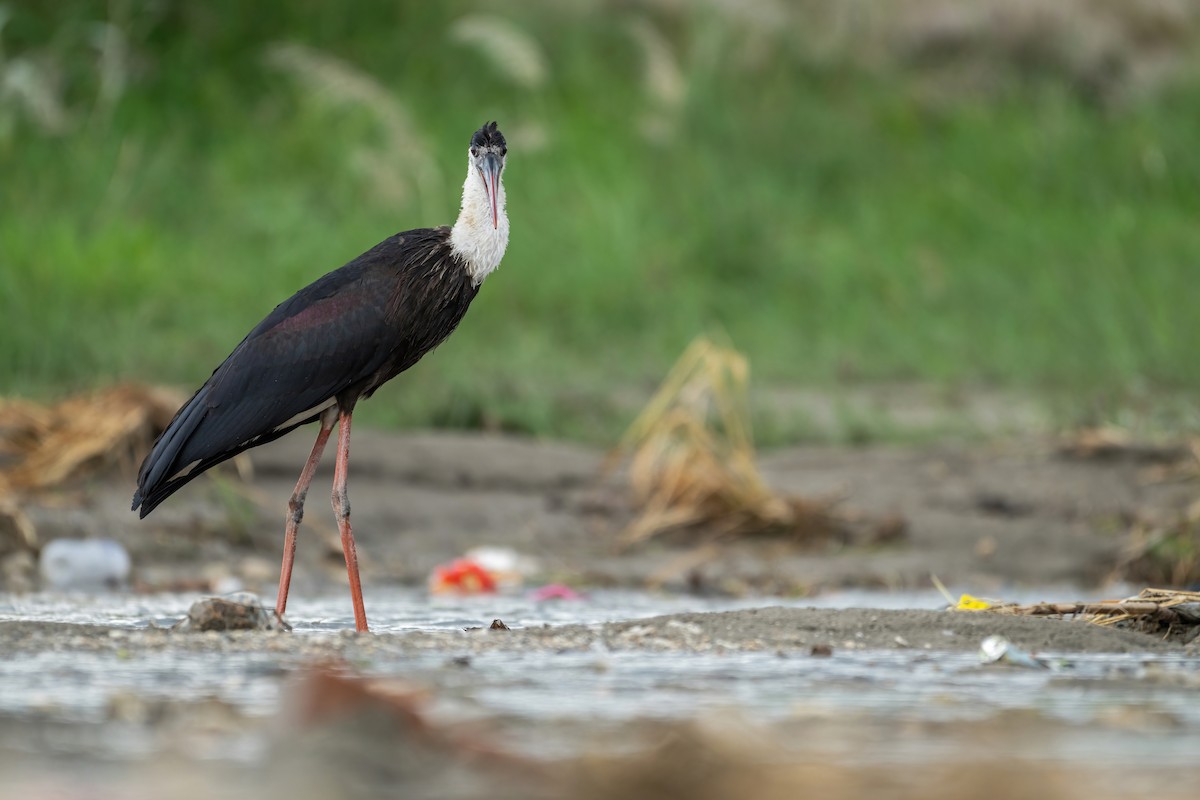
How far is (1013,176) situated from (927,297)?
1.63 metres

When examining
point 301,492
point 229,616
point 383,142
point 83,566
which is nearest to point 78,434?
point 83,566

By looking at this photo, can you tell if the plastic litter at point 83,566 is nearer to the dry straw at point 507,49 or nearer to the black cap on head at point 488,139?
the black cap on head at point 488,139

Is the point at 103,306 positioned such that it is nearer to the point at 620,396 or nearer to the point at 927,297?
the point at 620,396

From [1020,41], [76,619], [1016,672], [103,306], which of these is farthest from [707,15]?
[1016,672]

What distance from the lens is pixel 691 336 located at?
9.82 m

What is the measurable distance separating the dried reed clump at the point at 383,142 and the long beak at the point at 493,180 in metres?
4.74

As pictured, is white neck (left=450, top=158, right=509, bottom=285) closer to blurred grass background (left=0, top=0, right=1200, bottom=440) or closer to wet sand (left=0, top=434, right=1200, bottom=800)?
wet sand (left=0, top=434, right=1200, bottom=800)

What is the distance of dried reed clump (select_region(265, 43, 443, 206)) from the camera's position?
10.7 m

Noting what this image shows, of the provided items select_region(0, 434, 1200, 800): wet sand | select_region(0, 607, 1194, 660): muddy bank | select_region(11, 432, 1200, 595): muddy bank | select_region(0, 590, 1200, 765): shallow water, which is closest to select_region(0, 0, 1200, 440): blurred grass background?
select_region(11, 432, 1200, 595): muddy bank

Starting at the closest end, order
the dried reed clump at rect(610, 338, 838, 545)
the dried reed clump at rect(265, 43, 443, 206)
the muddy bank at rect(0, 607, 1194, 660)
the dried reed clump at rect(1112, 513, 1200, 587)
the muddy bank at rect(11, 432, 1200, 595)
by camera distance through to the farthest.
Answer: the muddy bank at rect(0, 607, 1194, 660) → the dried reed clump at rect(1112, 513, 1200, 587) → the muddy bank at rect(11, 432, 1200, 595) → the dried reed clump at rect(610, 338, 838, 545) → the dried reed clump at rect(265, 43, 443, 206)

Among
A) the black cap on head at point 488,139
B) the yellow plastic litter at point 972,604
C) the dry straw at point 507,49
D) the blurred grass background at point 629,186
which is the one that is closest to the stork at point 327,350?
the black cap on head at point 488,139

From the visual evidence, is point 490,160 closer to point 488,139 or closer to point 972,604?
point 488,139

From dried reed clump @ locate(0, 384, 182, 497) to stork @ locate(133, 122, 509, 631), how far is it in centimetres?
176

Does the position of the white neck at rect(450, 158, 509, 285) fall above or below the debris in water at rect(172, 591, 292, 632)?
above
